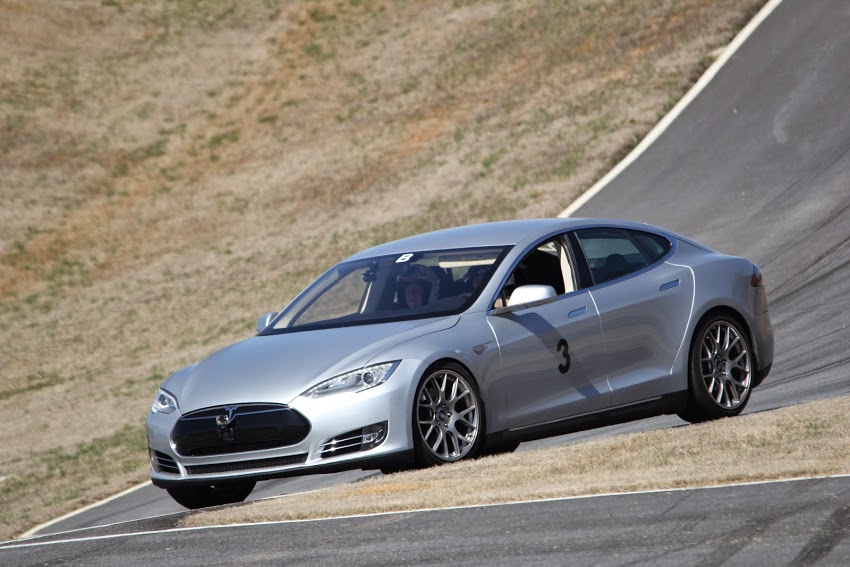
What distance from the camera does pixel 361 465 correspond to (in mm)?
7906

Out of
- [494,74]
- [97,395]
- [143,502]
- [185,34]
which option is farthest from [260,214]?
[143,502]

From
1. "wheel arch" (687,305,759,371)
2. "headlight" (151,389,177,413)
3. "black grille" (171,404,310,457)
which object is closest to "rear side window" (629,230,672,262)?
"wheel arch" (687,305,759,371)

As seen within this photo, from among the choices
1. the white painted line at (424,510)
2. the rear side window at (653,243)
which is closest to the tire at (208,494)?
the white painted line at (424,510)

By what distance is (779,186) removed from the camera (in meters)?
21.0

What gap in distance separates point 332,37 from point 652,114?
57.9 feet

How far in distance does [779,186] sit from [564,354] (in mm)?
13162

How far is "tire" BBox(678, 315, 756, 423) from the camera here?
9500mm

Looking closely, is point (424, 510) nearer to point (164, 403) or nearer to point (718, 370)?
point (164, 403)

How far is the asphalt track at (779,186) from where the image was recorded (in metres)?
13.2

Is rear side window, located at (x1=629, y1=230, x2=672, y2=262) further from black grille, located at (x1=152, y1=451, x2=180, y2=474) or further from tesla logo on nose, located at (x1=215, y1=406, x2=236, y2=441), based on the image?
black grille, located at (x1=152, y1=451, x2=180, y2=474)

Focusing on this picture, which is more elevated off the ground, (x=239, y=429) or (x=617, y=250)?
(x=617, y=250)

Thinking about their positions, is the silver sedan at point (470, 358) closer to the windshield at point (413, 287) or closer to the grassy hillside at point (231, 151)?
the windshield at point (413, 287)

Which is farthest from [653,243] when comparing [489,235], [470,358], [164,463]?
[164,463]

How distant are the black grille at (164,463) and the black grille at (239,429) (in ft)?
0.60
